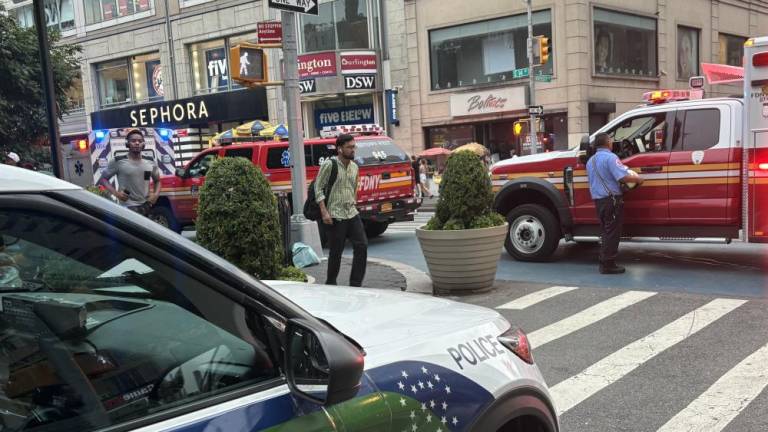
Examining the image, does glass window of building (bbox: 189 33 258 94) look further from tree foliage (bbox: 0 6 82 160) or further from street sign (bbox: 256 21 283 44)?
street sign (bbox: 256 21 283 44)

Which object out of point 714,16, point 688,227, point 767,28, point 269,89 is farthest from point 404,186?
point 767,28

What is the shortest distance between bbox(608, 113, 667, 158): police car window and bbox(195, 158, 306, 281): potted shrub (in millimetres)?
5280

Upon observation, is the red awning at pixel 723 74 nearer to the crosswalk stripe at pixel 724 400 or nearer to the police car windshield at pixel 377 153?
the police car windshield at pixel 377 153

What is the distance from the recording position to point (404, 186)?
1309 cm

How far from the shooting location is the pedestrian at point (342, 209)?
293 inches

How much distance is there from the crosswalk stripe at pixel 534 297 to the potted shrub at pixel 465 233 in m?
0.56

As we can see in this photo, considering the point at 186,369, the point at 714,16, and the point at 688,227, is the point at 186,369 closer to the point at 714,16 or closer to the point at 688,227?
the point at 688,227

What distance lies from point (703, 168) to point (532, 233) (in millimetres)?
2474

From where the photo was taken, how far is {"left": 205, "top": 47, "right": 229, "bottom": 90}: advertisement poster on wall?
104 feet

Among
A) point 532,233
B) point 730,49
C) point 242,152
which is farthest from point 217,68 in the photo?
point 532,233

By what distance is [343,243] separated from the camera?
7598 mm

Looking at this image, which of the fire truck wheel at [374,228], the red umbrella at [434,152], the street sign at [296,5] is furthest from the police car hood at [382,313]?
the red umbrella at [434,152]

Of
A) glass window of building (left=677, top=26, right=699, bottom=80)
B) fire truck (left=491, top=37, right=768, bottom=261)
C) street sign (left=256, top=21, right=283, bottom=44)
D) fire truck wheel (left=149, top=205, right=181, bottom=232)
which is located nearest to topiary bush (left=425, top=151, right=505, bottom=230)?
fire truck (left=491, top=37, right=768, bottom=261)

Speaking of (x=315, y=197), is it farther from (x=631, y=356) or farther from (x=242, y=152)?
(x=242, y=152)
